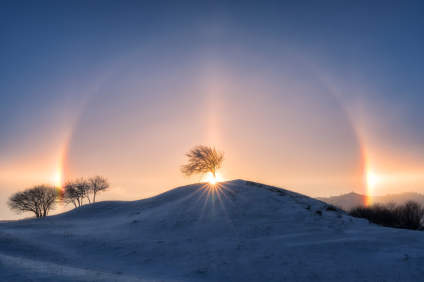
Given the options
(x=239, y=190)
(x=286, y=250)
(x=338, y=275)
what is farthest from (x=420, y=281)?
(x=239, y=190)

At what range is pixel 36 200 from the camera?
65.0 metres

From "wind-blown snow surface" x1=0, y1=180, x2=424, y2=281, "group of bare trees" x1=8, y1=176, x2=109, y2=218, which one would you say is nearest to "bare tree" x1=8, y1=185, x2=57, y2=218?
"group of bare trees" x1=8, y1=176, x2=109, y2=218

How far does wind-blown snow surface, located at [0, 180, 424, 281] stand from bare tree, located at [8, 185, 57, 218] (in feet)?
125

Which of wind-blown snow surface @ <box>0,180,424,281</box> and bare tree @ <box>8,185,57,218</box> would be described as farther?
bare tree @ <box>8,185,57,218</box>

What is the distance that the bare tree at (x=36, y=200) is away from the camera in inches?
2489

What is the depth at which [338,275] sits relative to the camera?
49.6ft

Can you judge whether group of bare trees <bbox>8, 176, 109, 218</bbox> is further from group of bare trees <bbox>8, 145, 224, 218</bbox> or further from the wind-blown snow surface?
the wind-blown snow surface

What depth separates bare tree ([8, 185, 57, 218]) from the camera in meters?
63.2

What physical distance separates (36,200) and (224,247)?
64.8 m

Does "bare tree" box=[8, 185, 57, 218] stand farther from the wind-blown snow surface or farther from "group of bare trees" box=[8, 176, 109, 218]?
the wind-blown snow surface

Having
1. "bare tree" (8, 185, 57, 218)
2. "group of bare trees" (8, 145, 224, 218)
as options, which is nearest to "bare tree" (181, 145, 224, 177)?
"group of bare trees" (8, 145, 224, 218)

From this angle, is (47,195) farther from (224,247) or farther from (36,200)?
(224,247)

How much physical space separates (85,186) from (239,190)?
52.9m

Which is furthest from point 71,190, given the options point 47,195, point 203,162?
point 203,162
